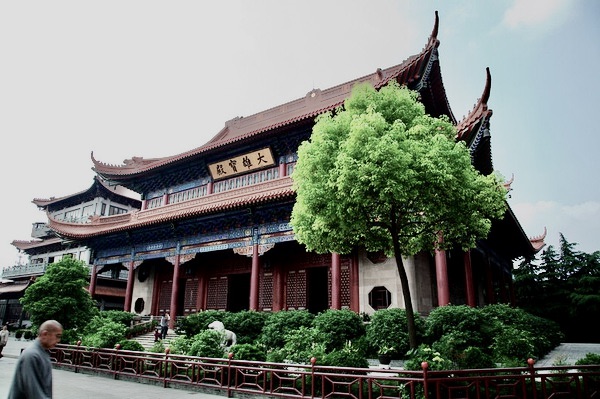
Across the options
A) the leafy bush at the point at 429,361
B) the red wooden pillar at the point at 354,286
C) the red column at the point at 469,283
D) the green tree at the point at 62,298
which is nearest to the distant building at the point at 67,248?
the green tree at the point at 62,298

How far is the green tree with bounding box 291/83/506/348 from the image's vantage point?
788 centimetres

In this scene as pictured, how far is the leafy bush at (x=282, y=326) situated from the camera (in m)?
13.0

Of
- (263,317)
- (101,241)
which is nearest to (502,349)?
(263,317)

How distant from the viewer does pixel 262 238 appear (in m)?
16.3

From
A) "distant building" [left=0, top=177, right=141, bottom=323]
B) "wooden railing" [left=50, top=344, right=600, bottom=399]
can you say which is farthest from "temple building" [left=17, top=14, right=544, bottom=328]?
"distant building" [left=0, top=177, right=141, bottom=323]

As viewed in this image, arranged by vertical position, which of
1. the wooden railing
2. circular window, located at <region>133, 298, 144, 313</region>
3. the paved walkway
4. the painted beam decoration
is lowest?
the paved walkway

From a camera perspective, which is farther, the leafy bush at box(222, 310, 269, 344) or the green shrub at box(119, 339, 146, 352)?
the leafy bush at box(222, 310, 269, 344)

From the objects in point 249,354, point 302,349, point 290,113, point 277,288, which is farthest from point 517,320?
point 290,113

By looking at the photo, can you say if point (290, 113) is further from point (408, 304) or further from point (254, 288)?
point (408, 304)

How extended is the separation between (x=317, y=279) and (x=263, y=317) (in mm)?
4036

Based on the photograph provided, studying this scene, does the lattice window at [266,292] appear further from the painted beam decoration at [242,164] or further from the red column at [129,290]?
the red column at [129,290]

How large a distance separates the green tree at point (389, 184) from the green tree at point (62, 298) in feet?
33.6

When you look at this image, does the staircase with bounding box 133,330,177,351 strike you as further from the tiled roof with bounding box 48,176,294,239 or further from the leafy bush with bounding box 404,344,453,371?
the leafy bush with bounding box 404,344,453,371

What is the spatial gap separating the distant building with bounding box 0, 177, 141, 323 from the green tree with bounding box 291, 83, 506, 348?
89.2 ft
